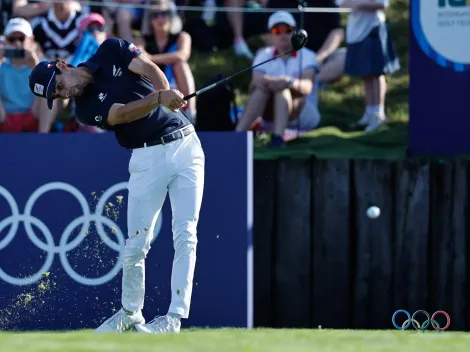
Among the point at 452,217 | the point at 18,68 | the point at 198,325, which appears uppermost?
the point at 18,68

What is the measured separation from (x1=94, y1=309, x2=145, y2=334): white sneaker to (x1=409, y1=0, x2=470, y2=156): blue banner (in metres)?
2.64

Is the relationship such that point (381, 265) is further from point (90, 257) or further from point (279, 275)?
point (90, 257)

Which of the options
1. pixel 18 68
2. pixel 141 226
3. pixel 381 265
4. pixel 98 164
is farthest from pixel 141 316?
pixel 18 68

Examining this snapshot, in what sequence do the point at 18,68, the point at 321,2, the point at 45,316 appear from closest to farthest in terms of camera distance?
the point at 45,316 < the point at 18,68 < the point at 321,2

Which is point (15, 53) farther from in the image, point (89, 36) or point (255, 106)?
point (255, 106)

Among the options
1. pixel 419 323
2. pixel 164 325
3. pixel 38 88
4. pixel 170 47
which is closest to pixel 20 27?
pixel 170 47

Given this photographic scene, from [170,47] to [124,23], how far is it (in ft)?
3.21

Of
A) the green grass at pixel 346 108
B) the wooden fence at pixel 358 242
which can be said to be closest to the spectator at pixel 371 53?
the green grass at pixel 346 108

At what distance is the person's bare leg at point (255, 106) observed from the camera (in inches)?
393

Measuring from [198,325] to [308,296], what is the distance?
39.0 inches

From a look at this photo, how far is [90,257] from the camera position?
→ 29.3 feet

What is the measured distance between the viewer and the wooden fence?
917cm

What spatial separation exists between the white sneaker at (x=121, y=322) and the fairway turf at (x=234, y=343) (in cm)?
168

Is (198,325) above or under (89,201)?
under
